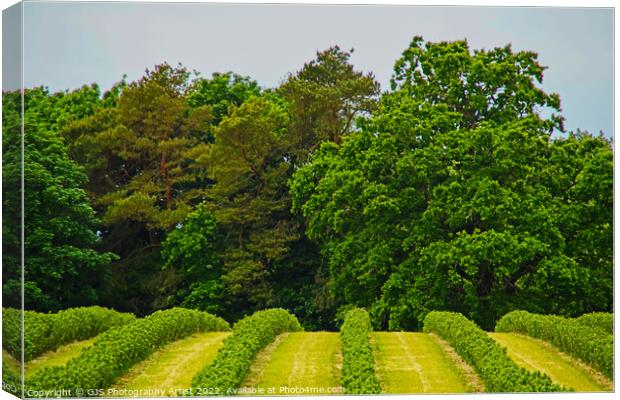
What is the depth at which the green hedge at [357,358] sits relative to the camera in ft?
53.7

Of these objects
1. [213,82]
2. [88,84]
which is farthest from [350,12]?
[88,84]

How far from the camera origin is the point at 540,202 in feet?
67.7

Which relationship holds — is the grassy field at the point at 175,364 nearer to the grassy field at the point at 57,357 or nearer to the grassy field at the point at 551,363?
the grassy field at the point at 57,357

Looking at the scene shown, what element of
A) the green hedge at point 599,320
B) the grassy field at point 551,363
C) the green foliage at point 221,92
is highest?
the green foliage at point 221,92

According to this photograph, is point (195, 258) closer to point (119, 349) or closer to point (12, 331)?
point (119, 349)

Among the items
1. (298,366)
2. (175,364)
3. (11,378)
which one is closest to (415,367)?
(298,366)

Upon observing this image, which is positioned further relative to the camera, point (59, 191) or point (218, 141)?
point (218, 141)

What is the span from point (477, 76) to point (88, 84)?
7.77 m

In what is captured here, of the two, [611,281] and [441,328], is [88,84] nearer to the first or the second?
[441,328]

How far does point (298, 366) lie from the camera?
17.4 metres

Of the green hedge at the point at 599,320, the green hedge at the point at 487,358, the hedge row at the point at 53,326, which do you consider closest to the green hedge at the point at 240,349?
the hedge row at the point at 53,326

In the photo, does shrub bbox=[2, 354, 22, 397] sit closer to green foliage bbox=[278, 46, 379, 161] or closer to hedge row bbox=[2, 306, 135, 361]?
hedge row bbox=[2, 306, 135, 361]

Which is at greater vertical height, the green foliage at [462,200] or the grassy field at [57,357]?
the green foliage at [462,200]

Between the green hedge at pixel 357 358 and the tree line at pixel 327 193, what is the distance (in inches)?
23.5
